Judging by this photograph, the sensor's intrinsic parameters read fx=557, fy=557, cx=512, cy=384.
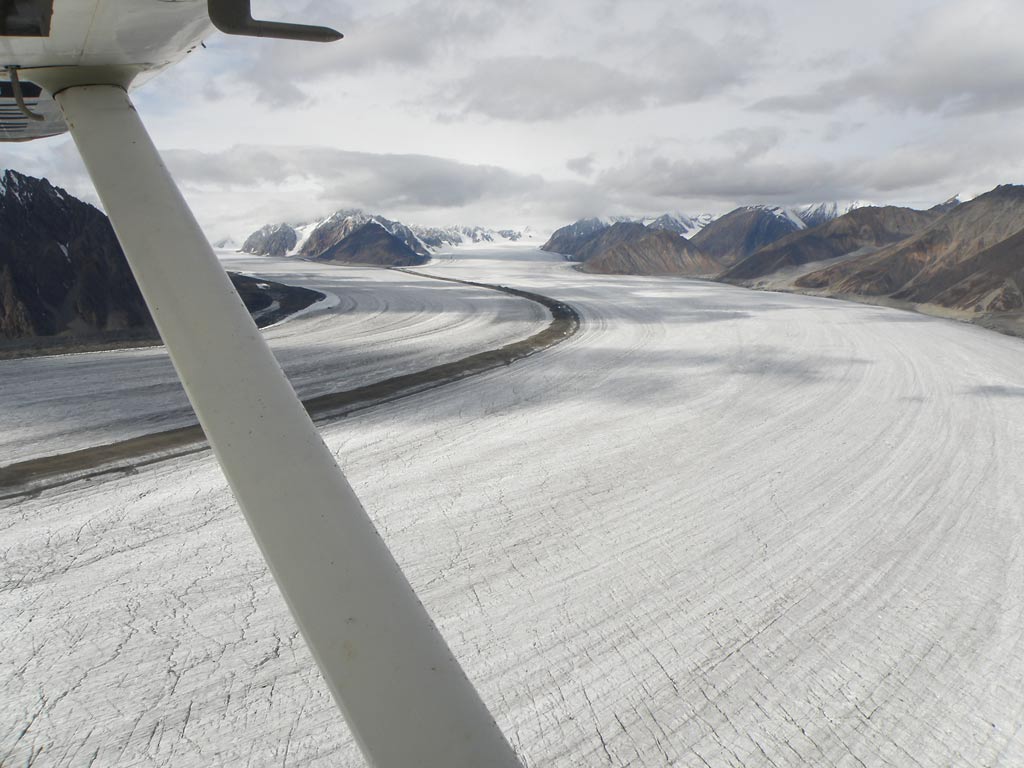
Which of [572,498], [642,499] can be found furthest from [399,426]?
[642,499]

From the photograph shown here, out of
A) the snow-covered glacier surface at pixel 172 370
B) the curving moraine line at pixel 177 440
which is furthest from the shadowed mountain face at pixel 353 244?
the curving moraine line at pixel 177 440

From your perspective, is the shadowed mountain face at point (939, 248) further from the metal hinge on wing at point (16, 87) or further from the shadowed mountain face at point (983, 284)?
the metal hinge on wing at point (16, 87)

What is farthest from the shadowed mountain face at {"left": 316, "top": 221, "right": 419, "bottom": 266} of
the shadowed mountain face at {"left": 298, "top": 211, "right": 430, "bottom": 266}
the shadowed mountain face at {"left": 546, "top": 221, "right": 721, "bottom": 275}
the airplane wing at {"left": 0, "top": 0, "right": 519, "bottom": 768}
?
the airplane wing at {"left": 0, "top": 0, "right": 519, "bottom": 768}

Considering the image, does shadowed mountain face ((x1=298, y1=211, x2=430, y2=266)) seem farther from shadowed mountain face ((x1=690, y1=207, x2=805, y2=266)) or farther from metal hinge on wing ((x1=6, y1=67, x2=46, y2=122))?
metal hinge on wing ((x1=6, y1=67, x2=46, y2=122))

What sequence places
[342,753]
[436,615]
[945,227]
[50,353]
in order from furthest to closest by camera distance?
[945,227]
[50,353]
[436,615]
[342,753]

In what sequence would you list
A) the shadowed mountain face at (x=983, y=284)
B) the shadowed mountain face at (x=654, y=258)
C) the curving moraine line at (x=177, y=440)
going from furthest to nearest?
the shadowed mountain face at (x=654, y=258) → the shadowed mountain face at (x=983, y=284) → the curving moraine line at (x=177, y=440)

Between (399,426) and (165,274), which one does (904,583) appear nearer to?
(165,274)
